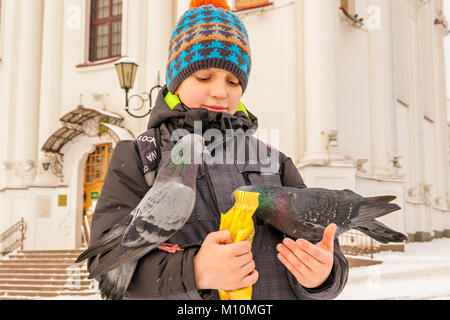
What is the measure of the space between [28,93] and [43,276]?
658 cm

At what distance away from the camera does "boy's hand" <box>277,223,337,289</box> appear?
3.51ft

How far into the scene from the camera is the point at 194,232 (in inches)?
48.0

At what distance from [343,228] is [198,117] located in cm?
54

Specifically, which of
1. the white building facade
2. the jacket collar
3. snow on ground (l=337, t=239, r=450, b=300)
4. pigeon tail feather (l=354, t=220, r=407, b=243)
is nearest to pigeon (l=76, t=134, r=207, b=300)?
the jacket collar

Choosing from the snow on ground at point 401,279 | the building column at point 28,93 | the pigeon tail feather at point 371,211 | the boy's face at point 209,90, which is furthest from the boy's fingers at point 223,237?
the building column at point 28,93

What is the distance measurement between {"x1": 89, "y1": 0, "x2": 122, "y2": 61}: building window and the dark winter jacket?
42.3ft

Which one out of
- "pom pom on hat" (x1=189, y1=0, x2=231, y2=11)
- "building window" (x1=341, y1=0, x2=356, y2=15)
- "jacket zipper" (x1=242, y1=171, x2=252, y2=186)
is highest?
"building window" (x1=341, y1=0, x2=356, y2=15)

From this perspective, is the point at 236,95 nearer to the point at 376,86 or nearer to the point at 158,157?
the point at 158,157

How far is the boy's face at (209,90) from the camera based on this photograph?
133 centimetres

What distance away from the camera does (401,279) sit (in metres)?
6.94

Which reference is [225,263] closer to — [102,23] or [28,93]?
[102,23]

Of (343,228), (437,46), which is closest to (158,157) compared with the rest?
(343,228)

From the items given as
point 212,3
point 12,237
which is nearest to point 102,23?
point 12,237

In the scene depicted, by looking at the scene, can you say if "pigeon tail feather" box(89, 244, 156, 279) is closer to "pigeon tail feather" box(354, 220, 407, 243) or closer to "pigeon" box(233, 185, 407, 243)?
"pigeon" box(233, 185, 407, 243)
